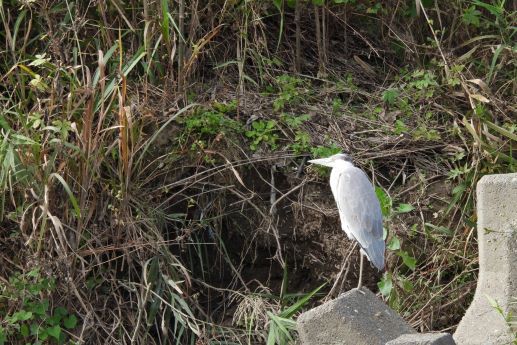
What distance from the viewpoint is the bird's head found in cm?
518

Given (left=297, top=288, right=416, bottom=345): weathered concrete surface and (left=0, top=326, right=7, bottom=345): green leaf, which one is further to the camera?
(left=0, top=326, right=7, bottom=345): green leaf


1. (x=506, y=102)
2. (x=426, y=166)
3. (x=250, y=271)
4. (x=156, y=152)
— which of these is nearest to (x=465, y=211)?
(x=426, y=166)

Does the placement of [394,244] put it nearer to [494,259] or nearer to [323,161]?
[323,161]

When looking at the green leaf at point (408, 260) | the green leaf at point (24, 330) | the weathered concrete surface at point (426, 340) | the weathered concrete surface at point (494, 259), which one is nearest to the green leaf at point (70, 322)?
the green leaf at point (24, 330)

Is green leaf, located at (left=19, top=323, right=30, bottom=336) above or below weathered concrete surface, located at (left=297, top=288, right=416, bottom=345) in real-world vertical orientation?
below

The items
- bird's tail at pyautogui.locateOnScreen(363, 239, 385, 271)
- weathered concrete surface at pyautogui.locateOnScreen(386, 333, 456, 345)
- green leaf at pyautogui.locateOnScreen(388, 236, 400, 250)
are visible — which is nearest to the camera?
weathered concrete surface at pyautogui.locateOnScreen(386, 333, 456, 345)

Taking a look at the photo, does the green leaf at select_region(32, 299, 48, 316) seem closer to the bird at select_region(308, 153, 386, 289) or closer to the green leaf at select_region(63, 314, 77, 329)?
the green leaf at select_region(63, 314, 77, 329)

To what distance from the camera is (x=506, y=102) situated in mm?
5938

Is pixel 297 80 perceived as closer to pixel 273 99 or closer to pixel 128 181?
pixel 273 99

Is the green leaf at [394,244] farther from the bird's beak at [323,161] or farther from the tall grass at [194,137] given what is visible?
the bird's beak at [323,161]

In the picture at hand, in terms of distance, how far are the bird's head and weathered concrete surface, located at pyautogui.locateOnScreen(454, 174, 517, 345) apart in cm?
82

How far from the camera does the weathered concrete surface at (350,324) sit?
405 centimetres

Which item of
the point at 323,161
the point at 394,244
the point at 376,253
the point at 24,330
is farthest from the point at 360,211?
the point at 24,330

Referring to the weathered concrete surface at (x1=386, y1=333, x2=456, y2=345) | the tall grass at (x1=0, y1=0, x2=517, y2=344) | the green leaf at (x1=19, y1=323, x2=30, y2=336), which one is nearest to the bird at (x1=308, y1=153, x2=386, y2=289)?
the tall grass at (x1=0, y1=0, x2=517, y2=344)
